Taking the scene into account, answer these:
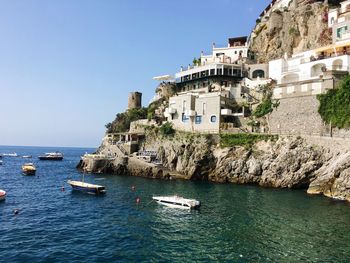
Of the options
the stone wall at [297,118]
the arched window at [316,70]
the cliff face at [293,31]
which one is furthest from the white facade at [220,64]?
the stone wall at [297,118]

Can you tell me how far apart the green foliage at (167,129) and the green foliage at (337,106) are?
2932 cm

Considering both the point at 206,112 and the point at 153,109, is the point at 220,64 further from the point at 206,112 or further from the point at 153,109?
the point at 153,109

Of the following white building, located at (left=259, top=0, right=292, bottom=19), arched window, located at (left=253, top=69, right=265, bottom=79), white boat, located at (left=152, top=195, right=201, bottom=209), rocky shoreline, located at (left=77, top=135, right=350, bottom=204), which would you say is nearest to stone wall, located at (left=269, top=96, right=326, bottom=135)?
rocky shoreline, located at (left=77, top=135, right=350, bottom=204)

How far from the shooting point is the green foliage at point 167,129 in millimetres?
67875

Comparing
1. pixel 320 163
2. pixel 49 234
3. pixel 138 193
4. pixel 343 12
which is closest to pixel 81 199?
pixel 138 193

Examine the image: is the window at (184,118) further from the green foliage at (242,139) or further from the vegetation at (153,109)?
the green foliage at (242,139)

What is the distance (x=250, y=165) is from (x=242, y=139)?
550cm

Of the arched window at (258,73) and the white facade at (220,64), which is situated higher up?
the white facade at (220,64)

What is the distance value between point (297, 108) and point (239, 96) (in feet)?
52.3

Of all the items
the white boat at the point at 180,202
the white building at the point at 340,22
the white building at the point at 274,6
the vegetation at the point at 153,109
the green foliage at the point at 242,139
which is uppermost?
the white building at the point at 274,6

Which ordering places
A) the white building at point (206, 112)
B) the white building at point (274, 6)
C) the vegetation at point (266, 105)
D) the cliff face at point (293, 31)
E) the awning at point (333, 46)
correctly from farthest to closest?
the white building at point (274, 6) < the cliff face at point (293, 31) < the white building at point (206, 112) < the vegetation at point (266, 105) < the awning at point (333, 46)

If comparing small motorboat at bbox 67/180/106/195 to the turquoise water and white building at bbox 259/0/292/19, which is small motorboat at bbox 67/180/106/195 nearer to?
the turquoise water

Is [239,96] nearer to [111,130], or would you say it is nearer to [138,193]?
[138,193]

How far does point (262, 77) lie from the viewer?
73.2 meters
